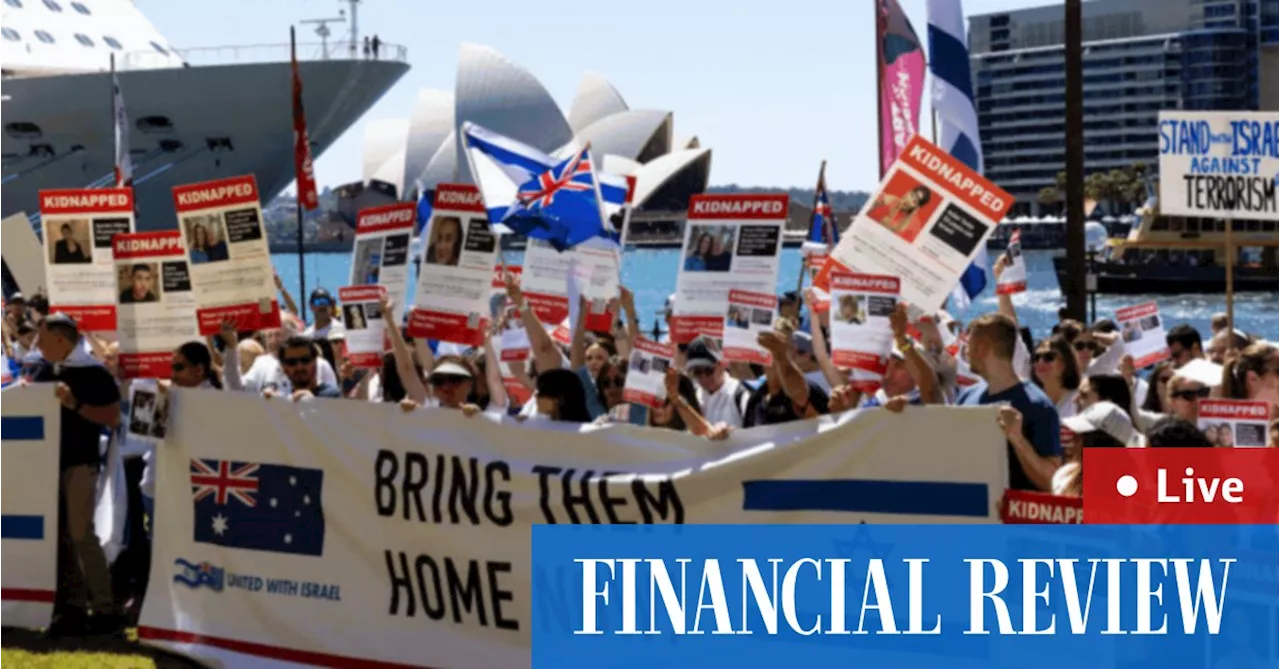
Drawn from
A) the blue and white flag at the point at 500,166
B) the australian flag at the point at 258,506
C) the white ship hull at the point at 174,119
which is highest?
the white ship hull at the point at 174,119

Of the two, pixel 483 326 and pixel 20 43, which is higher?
pixel 20 43

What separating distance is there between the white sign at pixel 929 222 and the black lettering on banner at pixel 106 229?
390 centimetres

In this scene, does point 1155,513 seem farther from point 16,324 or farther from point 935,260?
point 16,324

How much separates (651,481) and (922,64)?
7738mm

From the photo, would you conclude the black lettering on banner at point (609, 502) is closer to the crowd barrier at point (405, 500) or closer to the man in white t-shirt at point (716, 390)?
the crowd barrier at point (405, 500)

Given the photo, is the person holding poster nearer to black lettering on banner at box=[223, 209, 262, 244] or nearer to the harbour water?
black lettering on banner at box=[223, 209, 262, 244]

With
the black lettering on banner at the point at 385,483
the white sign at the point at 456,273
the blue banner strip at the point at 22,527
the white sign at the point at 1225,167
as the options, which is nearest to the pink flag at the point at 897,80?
the white sign at the point at 1225,167

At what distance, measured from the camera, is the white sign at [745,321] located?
870 centimetres

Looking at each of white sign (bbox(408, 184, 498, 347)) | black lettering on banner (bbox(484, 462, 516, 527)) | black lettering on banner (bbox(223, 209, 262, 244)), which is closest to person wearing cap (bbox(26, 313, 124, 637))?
black lettering on banner (bbox(223, 209, 262, 244))

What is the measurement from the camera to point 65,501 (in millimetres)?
8984

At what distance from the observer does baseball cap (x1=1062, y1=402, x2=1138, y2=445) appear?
615 cm

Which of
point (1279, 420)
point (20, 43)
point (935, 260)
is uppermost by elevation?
point (20, 43)

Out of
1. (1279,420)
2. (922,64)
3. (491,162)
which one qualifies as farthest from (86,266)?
(922,64)

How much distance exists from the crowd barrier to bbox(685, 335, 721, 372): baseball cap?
5.21ft
